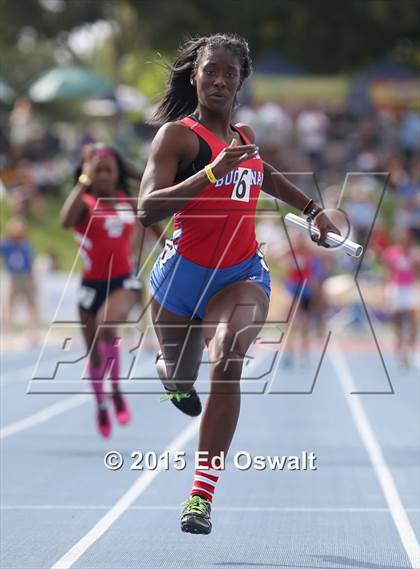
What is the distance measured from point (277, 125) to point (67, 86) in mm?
6435

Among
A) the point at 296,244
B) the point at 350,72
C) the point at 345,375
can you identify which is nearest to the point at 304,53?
the point at 350,72

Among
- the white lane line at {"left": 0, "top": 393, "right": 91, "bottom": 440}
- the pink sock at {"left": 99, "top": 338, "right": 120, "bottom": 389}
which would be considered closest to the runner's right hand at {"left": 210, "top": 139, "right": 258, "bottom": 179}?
the pink sock at {"left": 99, "top": 338, "right": 120, "bottom": 389}

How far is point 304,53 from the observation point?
152 ft

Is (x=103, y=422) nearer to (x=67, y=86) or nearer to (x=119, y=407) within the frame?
(x=119, y=407)

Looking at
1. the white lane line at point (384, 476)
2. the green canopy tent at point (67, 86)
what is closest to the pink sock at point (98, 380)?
the white lane line at point (384, 476)

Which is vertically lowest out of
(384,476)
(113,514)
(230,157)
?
(113,514)

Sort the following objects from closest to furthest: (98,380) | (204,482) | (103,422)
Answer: (204,482) → (98,380) → (103,422)

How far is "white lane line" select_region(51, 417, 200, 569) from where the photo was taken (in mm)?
6164

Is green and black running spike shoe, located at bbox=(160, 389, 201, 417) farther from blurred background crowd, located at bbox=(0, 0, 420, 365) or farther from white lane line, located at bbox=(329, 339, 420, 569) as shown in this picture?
blurred background crowd, located at bbox=(0, 0, 420, 365)

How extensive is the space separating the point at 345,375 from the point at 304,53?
97.2 ft

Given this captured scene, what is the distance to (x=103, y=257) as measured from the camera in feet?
34.0

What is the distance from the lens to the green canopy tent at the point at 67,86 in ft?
101

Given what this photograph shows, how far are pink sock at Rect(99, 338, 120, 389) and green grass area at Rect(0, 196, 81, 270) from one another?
18385 millimetres

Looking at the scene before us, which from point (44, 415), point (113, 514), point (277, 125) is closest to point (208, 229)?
point (113, 514)
